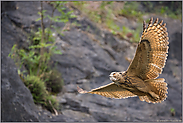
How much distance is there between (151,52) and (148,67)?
227 millimetres

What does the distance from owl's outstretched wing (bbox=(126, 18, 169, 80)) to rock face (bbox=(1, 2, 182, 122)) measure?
7.05ft

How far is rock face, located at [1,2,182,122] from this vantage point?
362 cm

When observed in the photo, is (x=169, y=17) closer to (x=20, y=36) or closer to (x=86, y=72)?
(x=86, y=72)

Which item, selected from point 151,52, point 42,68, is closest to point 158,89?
point 151,52

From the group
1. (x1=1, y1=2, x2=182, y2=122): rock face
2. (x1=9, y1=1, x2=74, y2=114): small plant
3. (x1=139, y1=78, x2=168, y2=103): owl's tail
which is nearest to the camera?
(x1=139, y1=78, x2=168, y2=103): owl's tail

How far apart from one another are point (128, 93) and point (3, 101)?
2.16 metres

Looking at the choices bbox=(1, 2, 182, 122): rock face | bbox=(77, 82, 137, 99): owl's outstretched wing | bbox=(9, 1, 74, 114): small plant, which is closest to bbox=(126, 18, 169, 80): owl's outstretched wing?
bbox=(77, 82, 137, 99): owl's outstretched wing

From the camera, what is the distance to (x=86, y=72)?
5.45 m

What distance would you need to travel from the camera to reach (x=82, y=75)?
213 inches

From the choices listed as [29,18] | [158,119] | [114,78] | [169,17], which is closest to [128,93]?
[114,78]

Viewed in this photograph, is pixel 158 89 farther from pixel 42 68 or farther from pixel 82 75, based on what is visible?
pixel 42 68

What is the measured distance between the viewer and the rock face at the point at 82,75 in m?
3.62

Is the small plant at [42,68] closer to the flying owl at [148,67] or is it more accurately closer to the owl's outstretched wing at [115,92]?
the owl's outstretched wing at [115,92]

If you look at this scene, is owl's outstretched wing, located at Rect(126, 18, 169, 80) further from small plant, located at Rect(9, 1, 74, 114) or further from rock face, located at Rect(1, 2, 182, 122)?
small plant, located at Rect(9, 1, 74, 114)
